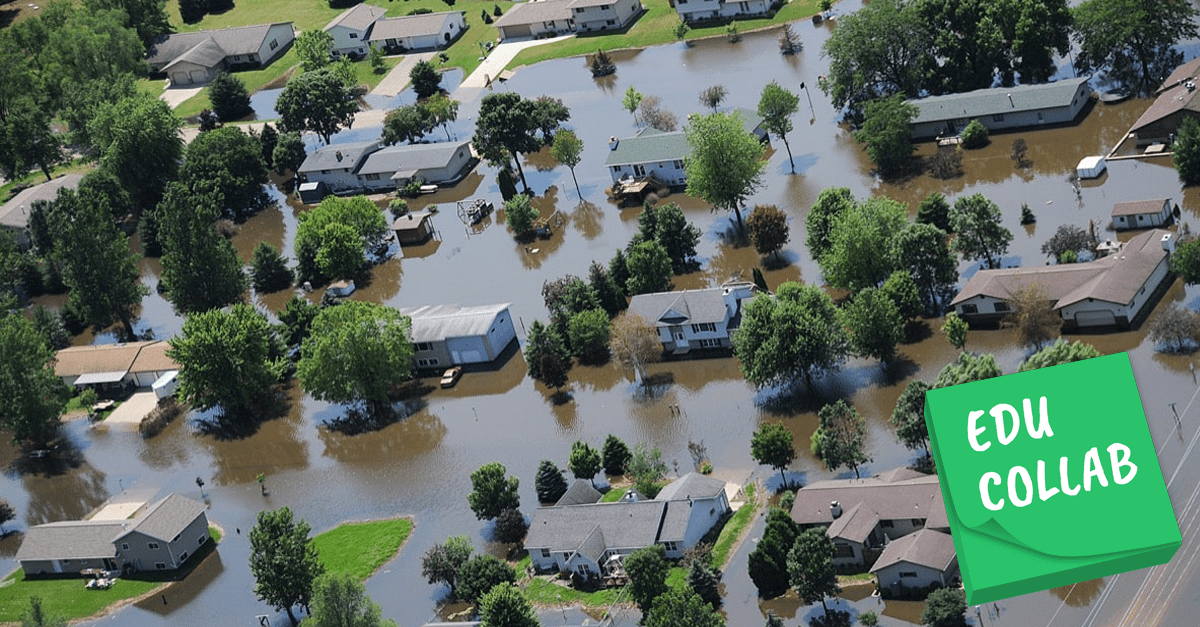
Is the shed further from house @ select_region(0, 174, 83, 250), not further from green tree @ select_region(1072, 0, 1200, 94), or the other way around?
house @ select_region(0, 174, 83, 250)

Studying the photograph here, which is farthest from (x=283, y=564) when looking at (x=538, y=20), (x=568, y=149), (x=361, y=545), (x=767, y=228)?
(x=538, y=20)

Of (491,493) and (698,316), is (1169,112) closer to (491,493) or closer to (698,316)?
(698,316)

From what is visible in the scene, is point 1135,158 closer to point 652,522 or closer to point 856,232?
point 856,232

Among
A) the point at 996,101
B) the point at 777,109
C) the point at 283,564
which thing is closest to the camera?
the point at 283,564

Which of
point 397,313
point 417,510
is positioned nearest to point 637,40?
point 397,313

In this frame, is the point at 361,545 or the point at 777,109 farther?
the point at 777,109

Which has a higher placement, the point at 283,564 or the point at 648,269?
the point at 283,564

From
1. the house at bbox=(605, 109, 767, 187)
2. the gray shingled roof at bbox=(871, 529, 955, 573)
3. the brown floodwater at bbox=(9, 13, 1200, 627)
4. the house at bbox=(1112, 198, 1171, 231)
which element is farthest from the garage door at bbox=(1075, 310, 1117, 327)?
the house at bbox=(605, 109, 767, 187)
